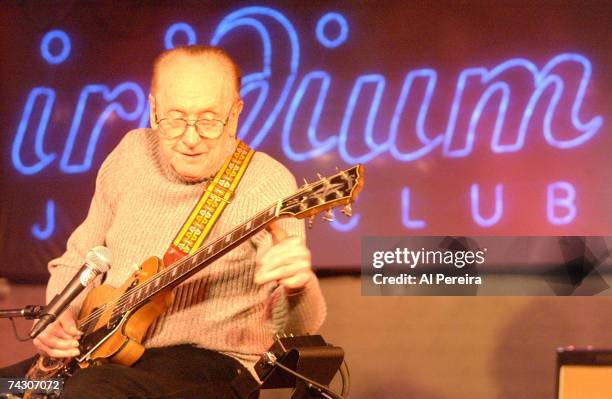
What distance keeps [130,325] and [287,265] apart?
2.12 feet

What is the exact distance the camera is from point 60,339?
2.84 metres

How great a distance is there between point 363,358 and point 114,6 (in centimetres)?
222

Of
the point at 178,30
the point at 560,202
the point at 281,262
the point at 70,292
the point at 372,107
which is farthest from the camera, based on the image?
the point at 178,30

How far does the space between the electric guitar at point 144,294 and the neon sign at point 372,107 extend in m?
1.76

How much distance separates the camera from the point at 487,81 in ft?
14.5

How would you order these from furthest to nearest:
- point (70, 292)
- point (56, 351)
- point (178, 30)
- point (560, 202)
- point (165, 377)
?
point (178, 30) → point (560, 202) → point (56, 351) → point (165, 377) → point (70, 292)

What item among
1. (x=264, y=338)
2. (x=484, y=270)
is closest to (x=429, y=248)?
(x=484, y=270)

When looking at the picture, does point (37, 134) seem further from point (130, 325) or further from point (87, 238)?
point (130, 325)

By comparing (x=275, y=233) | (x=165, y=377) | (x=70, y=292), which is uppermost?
(x=275, y=233)

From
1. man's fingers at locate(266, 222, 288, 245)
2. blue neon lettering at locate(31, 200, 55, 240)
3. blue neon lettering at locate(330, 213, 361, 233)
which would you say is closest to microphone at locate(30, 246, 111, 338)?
man's fingers at locate(266, 222, 288, 245)

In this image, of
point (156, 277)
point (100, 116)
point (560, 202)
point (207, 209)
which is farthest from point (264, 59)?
point (156, 277)

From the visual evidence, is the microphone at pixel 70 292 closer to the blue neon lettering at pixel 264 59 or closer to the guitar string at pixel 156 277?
the guitar string at pixel 156 277

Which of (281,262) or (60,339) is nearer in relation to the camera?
(281,262)

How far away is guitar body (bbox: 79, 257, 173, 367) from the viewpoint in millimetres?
2729
